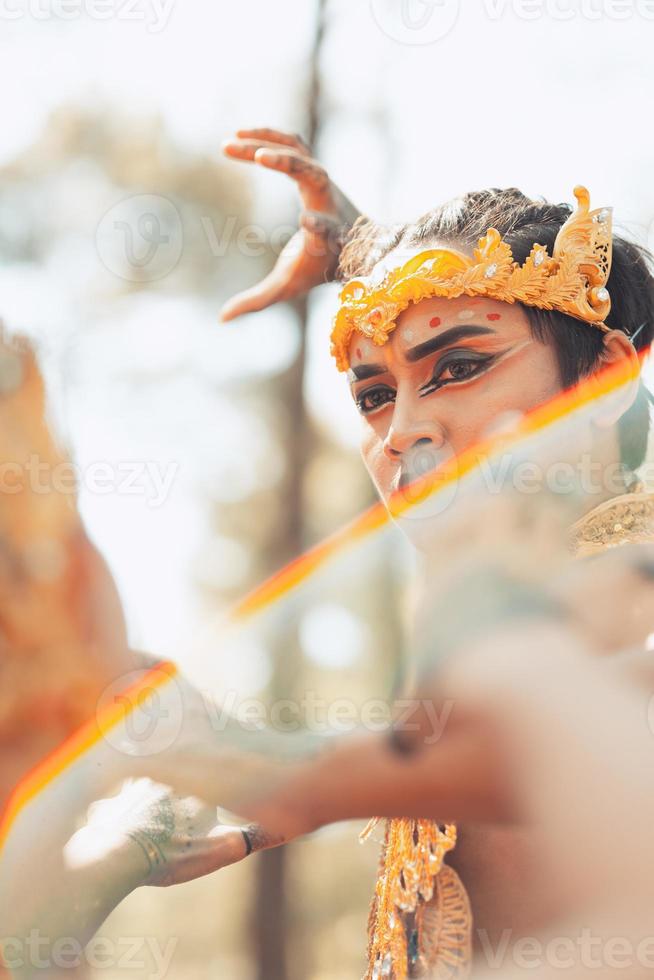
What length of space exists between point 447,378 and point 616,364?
513 mm

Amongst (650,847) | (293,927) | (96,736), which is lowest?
(293,927)

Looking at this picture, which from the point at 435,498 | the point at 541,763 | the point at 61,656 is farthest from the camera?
the point at 435,498

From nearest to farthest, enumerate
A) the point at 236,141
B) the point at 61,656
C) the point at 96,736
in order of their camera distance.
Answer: the point at 61,656
the point at 96,736
the point at 236,141

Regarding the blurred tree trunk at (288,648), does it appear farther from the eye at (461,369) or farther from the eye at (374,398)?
the eye at (461,369)

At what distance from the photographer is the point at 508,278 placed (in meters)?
2.87

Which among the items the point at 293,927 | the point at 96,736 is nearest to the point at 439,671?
the point at 96,736

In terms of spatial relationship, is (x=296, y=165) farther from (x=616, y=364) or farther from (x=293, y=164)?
(x=616, y=364)

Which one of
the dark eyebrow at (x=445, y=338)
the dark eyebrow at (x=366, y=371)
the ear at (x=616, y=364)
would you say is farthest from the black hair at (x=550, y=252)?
the dark eyebrow at (x=366, y=371)

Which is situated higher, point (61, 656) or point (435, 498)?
point (61, 656)

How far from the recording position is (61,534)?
0.87 meters

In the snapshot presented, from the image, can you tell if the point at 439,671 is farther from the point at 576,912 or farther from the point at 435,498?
the point at 435,498

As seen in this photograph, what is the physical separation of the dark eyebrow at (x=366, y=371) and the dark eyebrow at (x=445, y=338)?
137 mm

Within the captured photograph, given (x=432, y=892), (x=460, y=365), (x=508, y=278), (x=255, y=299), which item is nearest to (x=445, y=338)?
(x=460, y=365)

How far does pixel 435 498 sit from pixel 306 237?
1311 millimetres
